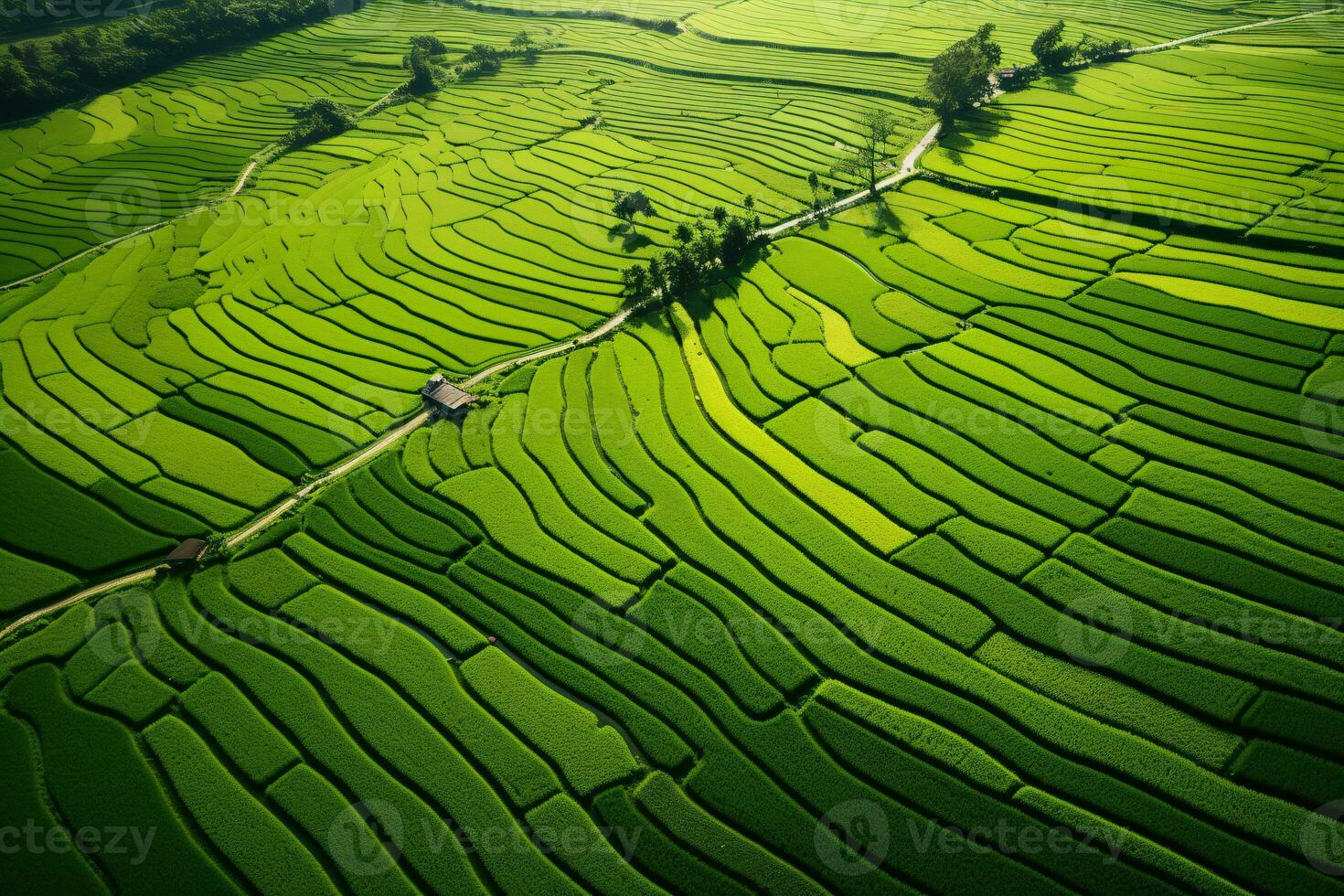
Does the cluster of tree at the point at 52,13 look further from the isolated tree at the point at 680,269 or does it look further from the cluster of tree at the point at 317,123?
the isolated tree at the point at 680,269

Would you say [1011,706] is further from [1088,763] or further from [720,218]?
[720,218]

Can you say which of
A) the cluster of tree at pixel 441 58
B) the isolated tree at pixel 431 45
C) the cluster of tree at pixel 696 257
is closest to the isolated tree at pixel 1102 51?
the cluster of tree at pixel 696 257

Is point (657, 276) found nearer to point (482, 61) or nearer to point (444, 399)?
point (444, 399)

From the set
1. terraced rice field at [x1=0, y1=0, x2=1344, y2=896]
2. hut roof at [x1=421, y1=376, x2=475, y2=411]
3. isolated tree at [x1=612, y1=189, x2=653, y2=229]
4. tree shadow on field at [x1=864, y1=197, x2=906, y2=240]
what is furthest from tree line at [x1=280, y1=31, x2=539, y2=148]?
tree shadow on field at [x1=864, y1=197, x2=906, y2=240]

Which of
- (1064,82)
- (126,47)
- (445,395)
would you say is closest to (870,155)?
(1064,82)

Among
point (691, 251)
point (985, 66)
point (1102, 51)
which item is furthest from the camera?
point (1102, 51)

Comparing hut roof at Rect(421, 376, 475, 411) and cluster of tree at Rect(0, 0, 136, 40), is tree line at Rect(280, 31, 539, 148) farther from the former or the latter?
hut roof at Rect(421, 376, 475, 411)
